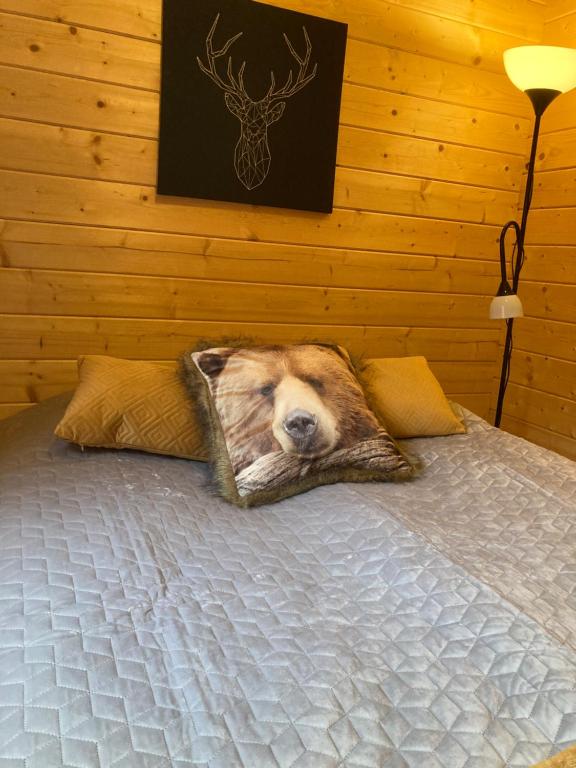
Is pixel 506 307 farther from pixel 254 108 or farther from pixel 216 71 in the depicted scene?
pixel 216 71

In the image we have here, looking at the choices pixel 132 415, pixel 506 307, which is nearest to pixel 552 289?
pixel 506 307

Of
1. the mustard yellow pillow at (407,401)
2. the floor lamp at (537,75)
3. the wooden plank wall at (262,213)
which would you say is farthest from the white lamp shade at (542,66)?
the mustard yellow pillow at (407,401)

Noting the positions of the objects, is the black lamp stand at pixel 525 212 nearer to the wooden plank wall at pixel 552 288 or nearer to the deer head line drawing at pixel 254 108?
the wooden plank wall at pixel 552 288

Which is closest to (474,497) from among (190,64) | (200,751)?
(200,751)

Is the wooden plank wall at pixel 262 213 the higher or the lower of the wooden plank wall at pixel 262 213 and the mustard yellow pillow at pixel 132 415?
the higher

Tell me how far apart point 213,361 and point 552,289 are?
161cm

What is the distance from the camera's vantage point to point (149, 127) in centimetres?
202

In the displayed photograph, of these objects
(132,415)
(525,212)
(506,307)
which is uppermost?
(525,212)

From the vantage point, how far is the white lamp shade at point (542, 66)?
2090mm

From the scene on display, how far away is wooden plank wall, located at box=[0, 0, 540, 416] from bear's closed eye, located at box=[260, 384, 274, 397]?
71cm

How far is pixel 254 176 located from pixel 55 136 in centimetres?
62

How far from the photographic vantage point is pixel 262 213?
2.24 metres

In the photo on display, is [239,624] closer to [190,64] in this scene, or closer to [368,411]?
[368,411]

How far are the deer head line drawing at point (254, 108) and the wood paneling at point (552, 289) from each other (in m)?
1.07
